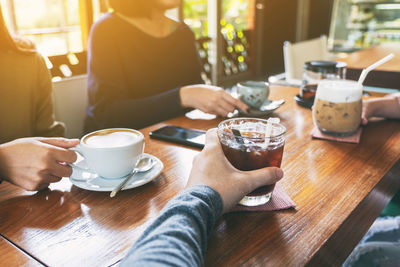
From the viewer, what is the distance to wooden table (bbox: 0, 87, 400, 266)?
0.55 metres

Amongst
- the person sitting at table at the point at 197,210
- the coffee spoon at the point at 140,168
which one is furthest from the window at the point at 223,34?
the person sitting at table at the point at 197,210

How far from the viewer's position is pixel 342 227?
62 centimetres

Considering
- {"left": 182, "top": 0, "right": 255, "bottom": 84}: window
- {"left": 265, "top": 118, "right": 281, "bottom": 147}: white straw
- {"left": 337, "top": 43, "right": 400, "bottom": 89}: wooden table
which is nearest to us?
{"left": 265, "top": 118, "right": 281, "bottom": 147}: white straw

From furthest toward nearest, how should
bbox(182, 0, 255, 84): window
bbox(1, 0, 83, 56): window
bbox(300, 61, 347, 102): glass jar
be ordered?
1. bbox(182, 0, 255, 84): window
2. bbox(1, 0, 83, 56): window
3. bbox(300, 61, 347, 102): glass jar

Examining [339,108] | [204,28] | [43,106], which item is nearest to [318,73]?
[339,108]

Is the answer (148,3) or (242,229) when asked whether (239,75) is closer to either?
(148,3)

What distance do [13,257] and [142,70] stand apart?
1.35 m

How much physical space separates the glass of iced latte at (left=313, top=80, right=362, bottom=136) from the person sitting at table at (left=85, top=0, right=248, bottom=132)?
0.29 m

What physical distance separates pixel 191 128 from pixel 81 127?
1.01 meters

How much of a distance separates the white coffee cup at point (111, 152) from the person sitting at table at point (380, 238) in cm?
70

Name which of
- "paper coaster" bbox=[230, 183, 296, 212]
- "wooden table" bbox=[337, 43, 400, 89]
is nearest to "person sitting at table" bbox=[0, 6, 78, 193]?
"paper coaster" bbox=[230, 183, 296, 212]

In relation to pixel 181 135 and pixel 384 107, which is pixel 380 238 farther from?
pixel 181 135

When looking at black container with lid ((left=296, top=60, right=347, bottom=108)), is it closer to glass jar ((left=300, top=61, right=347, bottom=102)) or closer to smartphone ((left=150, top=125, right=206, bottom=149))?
glass jar ((left=300, top=61, right=347, bottom=102))

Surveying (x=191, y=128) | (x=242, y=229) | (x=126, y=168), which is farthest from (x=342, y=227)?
(x=191, y=128)
